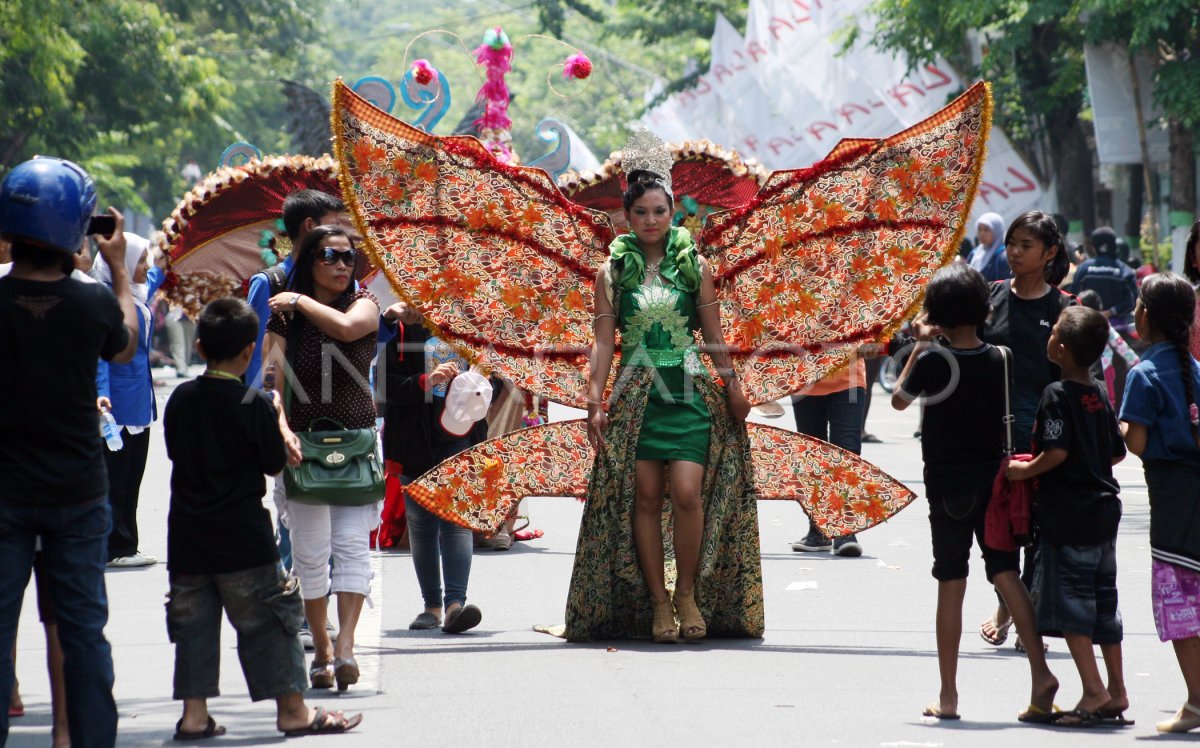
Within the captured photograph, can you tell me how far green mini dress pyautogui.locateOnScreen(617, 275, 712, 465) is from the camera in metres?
7.18

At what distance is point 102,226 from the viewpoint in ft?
16.9

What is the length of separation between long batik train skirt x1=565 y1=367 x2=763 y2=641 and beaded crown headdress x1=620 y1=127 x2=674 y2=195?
2.63 feet

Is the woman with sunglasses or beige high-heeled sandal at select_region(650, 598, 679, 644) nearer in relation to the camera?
the woman with sunglasses

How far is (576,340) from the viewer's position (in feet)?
25.8

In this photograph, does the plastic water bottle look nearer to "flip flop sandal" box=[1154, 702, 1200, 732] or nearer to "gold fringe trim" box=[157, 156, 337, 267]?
"gold fringe trim" box=[157, 156, 337, 267]

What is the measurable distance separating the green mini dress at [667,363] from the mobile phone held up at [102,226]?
8.34 ft

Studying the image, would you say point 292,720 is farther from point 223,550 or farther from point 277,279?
point 277,279

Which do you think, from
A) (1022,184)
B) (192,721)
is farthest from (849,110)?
(192,721)

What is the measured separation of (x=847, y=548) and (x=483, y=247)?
3267 mm

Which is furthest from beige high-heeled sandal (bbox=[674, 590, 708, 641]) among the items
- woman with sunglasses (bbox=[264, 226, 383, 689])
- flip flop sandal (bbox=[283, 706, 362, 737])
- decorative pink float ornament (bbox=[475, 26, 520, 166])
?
decorative pink float ornament (bbox=[475, 26, 520, 166])

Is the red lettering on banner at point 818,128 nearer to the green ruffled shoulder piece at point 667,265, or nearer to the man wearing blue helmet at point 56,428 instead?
the green ruffled shoulder piece at point 667,265

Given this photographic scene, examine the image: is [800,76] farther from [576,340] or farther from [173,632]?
[173,632]

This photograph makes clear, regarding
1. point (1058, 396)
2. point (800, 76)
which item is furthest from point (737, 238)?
point (800, 76)

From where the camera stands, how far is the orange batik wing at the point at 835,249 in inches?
295
